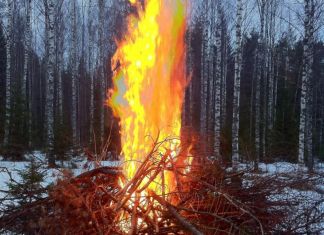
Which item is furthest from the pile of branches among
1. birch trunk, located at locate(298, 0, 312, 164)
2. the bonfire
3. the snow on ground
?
birch trunk, located at locate(298, 0, 312, 164)

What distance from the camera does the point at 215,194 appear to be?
17.1ft

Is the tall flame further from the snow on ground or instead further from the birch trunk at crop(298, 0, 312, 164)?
the birch trunk at crop(298, 0, 312, 164)

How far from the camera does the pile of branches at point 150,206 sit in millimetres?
4676

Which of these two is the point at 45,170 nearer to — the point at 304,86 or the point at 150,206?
the point at 150,206

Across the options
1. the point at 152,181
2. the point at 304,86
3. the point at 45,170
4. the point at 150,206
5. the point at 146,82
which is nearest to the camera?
the point at 150,206

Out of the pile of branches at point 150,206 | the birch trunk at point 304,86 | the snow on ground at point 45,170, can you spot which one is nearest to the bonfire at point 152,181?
the pile of branches at point 150,206

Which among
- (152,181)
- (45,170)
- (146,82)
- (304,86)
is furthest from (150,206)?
(304,86)

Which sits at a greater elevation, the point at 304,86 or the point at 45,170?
the point at 304,86

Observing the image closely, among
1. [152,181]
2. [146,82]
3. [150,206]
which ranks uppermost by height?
[146,82]

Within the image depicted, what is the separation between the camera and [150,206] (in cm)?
481

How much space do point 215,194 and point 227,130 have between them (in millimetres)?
15650

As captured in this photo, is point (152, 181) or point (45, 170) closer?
point (152, 181)

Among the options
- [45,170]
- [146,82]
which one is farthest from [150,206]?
[45,170]

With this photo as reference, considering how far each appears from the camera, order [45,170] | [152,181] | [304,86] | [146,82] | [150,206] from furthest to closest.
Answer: [304,86] → [45,170] → [146,82] → [152,181] → [150,206]
